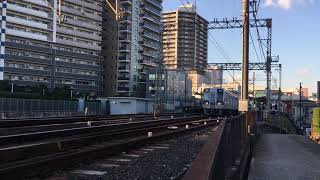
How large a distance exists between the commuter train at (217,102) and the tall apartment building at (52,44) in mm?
51551

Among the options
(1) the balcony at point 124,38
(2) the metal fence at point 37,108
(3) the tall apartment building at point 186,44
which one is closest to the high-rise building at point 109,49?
(1) the balcony at point 124,38

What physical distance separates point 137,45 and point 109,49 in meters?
8.74

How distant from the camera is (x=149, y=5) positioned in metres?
159

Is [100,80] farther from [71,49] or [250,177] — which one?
[250,177]

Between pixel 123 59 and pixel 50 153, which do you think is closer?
pixel 50 153

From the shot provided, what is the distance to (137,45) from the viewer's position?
497 feet

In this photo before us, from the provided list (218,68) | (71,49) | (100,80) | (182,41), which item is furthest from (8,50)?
(218,68)

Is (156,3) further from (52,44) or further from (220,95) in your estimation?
(220,95)

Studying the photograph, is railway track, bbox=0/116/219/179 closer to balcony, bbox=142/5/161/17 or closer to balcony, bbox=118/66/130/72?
balcony, bbox=118/66/130/72

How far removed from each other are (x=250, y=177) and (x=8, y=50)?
341ft

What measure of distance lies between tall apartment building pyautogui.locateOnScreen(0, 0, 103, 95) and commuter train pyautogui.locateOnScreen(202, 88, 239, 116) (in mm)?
51551

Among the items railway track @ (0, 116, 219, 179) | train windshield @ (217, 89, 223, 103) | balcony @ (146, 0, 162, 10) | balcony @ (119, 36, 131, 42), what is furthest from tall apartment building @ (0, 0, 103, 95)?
railway track @ (0, 116, 219, 179)

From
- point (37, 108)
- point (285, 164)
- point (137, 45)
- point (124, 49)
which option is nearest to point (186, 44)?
point (37, 108)

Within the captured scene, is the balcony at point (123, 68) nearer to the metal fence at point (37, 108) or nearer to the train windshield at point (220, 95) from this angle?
the metal fence at point (37, 108)
